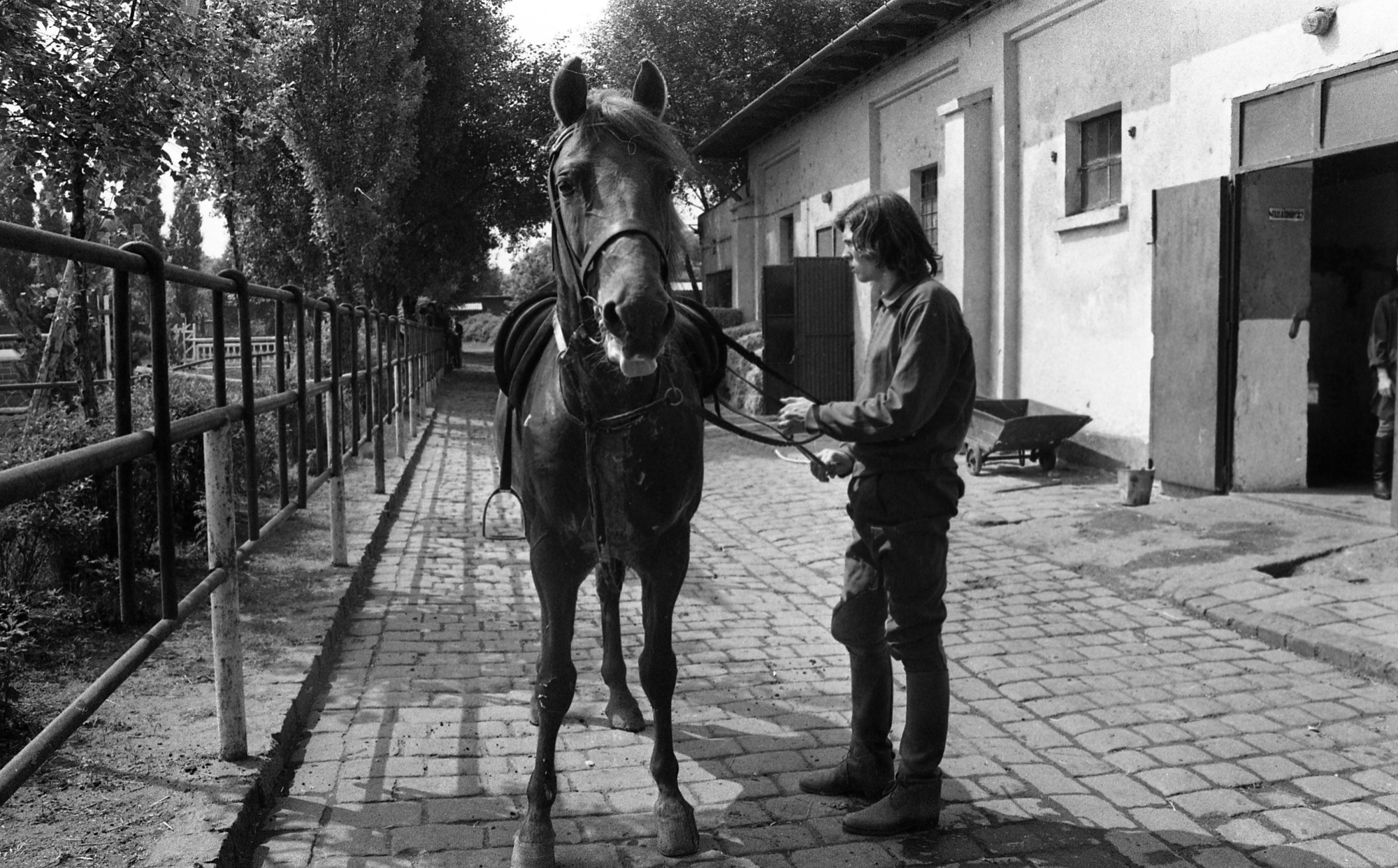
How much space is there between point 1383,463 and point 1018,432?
3.14 m

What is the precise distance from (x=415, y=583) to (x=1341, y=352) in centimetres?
940

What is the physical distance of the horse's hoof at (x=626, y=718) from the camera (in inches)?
172

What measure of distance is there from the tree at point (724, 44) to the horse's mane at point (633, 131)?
2645cm

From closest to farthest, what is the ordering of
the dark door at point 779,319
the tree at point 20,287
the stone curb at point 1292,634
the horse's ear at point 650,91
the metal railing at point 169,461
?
the metal railing at point 169,461, the horse's ear at point 650,91, the stone curb at point 1292,634, the tree at point 20,287, the dark door at point 779,319

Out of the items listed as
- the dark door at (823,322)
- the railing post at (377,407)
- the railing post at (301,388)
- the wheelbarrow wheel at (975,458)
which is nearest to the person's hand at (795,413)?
the railing post at (301,388)

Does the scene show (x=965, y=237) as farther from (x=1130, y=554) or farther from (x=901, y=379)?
(x=901, y=379)

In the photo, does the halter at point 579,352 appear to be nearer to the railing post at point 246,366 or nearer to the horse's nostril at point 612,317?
the horse's nostril at point 612,317

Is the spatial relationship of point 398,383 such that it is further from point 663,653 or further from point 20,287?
point 663,653

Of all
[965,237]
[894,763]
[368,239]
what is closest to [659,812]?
[894,763]

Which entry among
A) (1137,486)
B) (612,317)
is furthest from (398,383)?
(612,317)

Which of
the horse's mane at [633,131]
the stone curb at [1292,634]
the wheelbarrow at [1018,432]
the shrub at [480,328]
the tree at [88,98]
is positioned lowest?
the stone curb at [1292,634]

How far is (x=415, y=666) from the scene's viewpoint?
516cm

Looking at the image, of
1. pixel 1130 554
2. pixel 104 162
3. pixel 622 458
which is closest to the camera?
pixel 622 458

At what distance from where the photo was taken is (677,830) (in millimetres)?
3309
